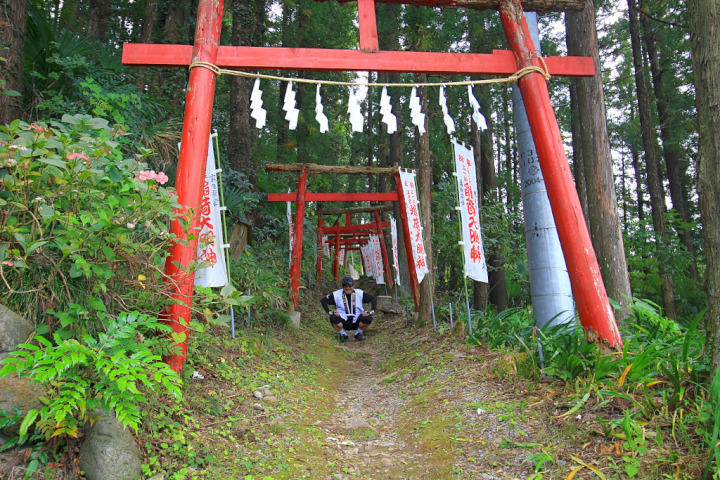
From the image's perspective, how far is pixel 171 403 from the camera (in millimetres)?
3395

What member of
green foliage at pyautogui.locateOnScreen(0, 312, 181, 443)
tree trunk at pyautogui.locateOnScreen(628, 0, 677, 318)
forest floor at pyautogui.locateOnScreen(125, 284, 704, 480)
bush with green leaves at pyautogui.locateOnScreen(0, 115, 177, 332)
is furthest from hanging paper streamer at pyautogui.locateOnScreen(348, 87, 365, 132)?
tree trunk at pyautogui.locateOnScreen(628, 0, 677, 318)

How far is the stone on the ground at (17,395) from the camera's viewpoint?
2535mm

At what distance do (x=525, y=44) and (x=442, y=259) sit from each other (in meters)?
9.53

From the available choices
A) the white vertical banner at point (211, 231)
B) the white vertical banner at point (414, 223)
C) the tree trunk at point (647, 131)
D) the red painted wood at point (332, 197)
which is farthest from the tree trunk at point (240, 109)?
the tree trunk at point (647, 131)

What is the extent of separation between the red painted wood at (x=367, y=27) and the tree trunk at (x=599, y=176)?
2.53 meters

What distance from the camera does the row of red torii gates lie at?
4.09m

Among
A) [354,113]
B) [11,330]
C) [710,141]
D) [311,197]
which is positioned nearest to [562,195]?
[710,141]

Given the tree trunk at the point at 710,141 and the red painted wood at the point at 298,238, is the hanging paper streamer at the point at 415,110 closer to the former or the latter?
the tree trunk at the point at 710,141

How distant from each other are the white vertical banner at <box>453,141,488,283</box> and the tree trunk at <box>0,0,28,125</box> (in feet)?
16.6

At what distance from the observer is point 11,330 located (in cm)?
275

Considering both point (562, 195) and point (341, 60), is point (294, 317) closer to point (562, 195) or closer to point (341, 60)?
point (341, 60)

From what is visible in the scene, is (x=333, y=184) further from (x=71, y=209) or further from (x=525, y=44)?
(x=71, y=209)

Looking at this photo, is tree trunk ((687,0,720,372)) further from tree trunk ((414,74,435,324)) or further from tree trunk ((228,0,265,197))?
tree trunk ((228,0,265,197))

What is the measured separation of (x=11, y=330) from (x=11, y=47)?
137 inches
